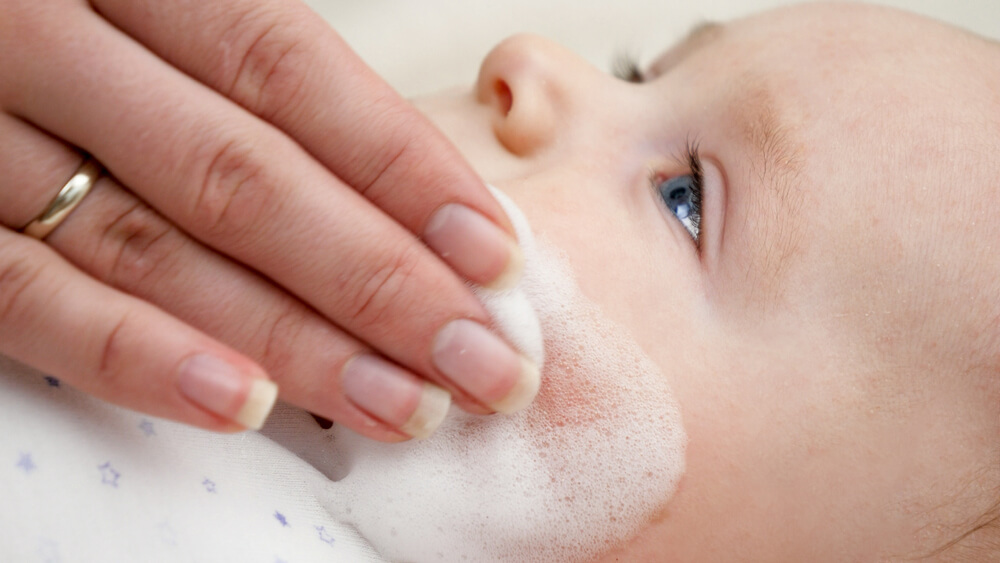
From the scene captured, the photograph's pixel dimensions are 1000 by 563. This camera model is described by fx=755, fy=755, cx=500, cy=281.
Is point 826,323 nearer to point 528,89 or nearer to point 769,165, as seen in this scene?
point 769,165

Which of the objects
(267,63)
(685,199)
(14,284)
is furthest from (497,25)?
(14,284)

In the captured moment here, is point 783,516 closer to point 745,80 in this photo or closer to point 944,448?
point 944,448

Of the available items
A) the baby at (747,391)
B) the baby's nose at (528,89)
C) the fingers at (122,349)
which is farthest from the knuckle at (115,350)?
the baby's nose at (528,89)

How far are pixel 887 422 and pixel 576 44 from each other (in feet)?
3.31

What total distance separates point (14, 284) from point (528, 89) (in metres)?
0.49

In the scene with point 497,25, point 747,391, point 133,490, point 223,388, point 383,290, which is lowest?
point 133,490

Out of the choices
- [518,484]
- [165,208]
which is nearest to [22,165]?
[165,208]

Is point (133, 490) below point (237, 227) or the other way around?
below

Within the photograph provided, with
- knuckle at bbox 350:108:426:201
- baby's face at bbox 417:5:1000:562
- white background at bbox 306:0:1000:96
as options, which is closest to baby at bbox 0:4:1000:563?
baby's face at bbox 417:5:1000:562

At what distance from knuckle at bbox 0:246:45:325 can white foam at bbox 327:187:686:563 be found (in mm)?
265

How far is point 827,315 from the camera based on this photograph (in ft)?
2.09

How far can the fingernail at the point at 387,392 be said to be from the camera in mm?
532

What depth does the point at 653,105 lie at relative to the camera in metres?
0.79

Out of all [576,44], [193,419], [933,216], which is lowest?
[193,419]
